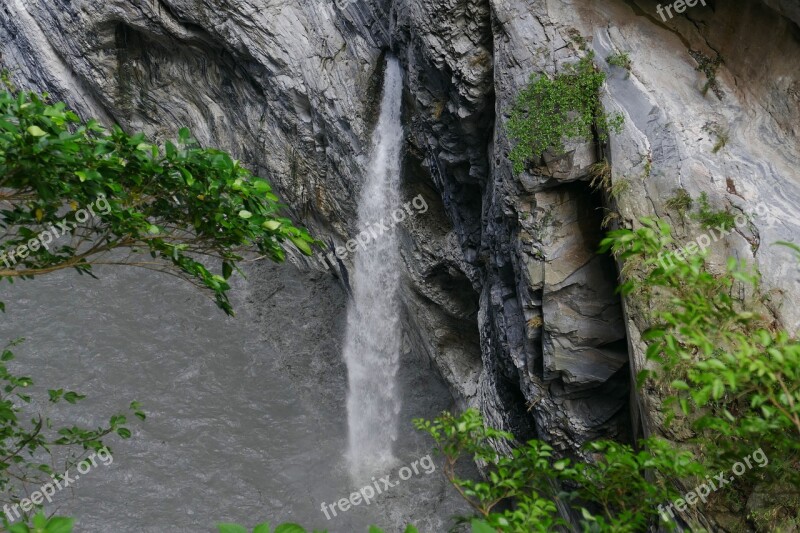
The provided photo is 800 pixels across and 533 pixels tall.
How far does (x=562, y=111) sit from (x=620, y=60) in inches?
34.4

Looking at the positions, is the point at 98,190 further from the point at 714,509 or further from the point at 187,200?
the point at 714,509

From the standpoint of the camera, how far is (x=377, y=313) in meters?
12.1

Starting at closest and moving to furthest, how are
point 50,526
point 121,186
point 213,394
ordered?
point 50,526 → point 121,186 → point 213,394

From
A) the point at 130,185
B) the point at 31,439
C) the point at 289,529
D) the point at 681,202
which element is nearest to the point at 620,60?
the point at 681,202

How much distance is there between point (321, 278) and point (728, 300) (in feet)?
38.8

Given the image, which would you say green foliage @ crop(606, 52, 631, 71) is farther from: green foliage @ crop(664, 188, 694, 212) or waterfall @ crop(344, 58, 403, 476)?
waterfall @ crop(344, 58, 403, 476)

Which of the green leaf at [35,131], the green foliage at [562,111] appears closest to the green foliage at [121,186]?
the green leaf at [35,131]

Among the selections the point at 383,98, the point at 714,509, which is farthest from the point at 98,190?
the point at 383,98

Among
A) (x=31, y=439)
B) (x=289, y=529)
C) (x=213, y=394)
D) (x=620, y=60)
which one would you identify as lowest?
(x=289, y=529)

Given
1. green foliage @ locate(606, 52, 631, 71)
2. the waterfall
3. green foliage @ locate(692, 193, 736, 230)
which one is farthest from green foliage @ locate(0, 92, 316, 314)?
the waterfall

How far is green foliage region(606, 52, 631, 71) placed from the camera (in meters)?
A: 6.56

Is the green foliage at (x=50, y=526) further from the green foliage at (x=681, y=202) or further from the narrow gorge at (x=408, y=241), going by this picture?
the green foliage at (x=681, y=202)

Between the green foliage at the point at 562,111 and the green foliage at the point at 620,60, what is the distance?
0.64 ft

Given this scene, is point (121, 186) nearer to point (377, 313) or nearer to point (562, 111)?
point (562, 111)
